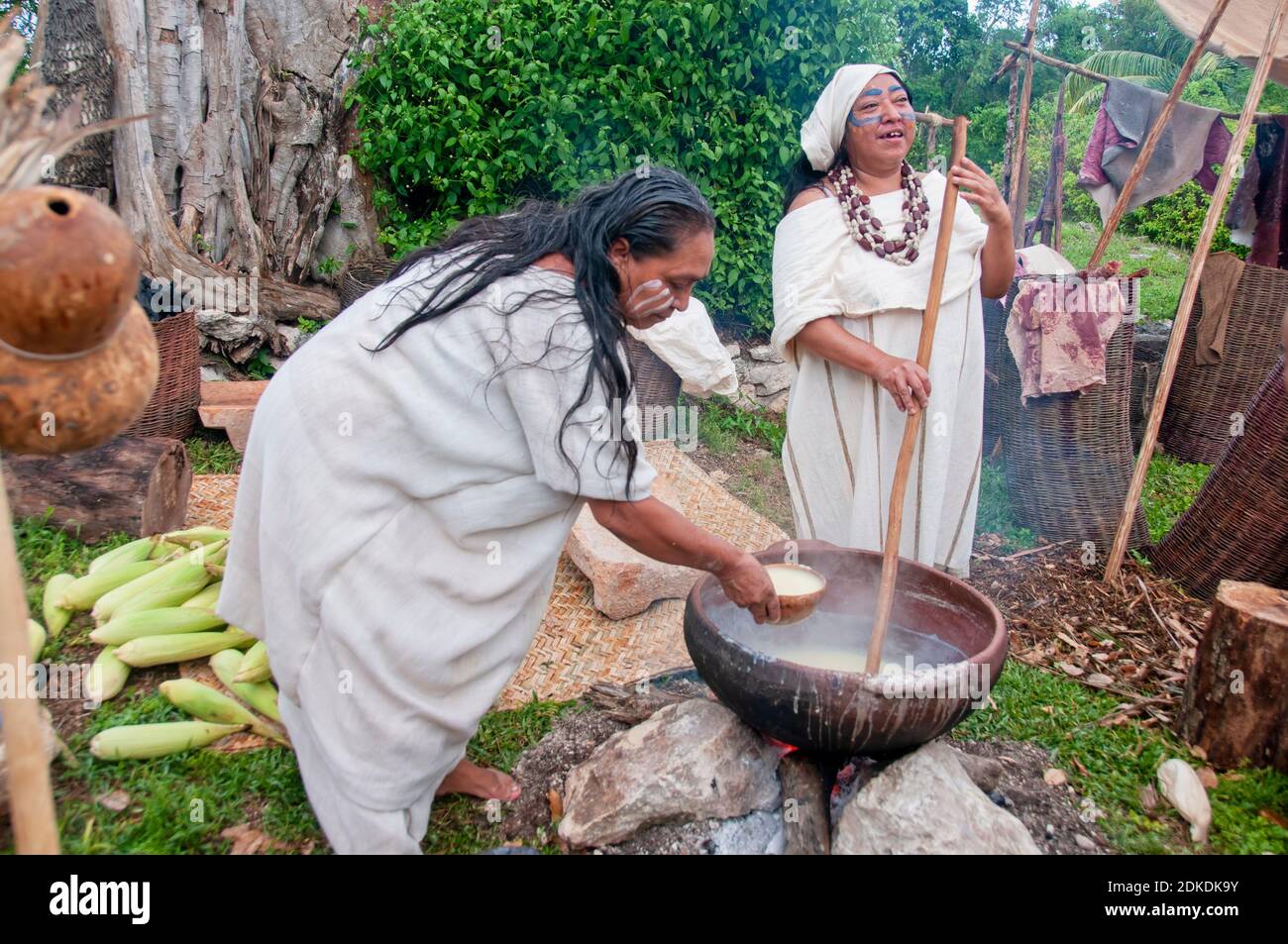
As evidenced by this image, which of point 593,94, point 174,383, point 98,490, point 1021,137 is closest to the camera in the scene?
point 98,490

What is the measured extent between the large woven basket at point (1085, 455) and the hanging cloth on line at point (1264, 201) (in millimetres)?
2867

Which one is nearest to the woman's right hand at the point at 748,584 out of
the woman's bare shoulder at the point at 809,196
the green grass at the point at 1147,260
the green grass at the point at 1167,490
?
the woman's bare shoulder at the point at 809,196

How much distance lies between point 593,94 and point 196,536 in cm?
389

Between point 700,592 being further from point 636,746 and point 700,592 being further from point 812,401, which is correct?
point 812,401

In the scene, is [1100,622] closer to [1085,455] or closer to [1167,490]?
[1085,455]

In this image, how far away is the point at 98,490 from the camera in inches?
155

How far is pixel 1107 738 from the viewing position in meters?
3.25

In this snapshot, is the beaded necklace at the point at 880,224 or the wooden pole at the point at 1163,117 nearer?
the beaded necklace at the point at 880,224

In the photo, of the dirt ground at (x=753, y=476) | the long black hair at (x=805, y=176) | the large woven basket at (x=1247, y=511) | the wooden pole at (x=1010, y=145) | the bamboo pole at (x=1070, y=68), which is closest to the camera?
the long black hair at (x=805, y=176)

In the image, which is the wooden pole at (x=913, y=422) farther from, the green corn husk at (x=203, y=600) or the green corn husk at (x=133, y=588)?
the green corn husk at (x=133, y=588)

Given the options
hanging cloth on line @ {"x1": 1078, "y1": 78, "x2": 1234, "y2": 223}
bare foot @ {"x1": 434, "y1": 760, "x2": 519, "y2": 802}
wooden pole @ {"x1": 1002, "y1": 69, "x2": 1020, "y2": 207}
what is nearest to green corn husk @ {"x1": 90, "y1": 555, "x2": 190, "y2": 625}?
bare foot @ {"x1": 434, "y1": 760, "x2": 519, "y2": 802}

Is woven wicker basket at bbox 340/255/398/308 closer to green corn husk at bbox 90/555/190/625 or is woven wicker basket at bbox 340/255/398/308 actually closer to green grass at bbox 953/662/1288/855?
green corn husk at bbox 90/555/190/625

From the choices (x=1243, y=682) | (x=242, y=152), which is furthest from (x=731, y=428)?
(x=242, y=152)

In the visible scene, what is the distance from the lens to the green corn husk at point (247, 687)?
3.06 meters
